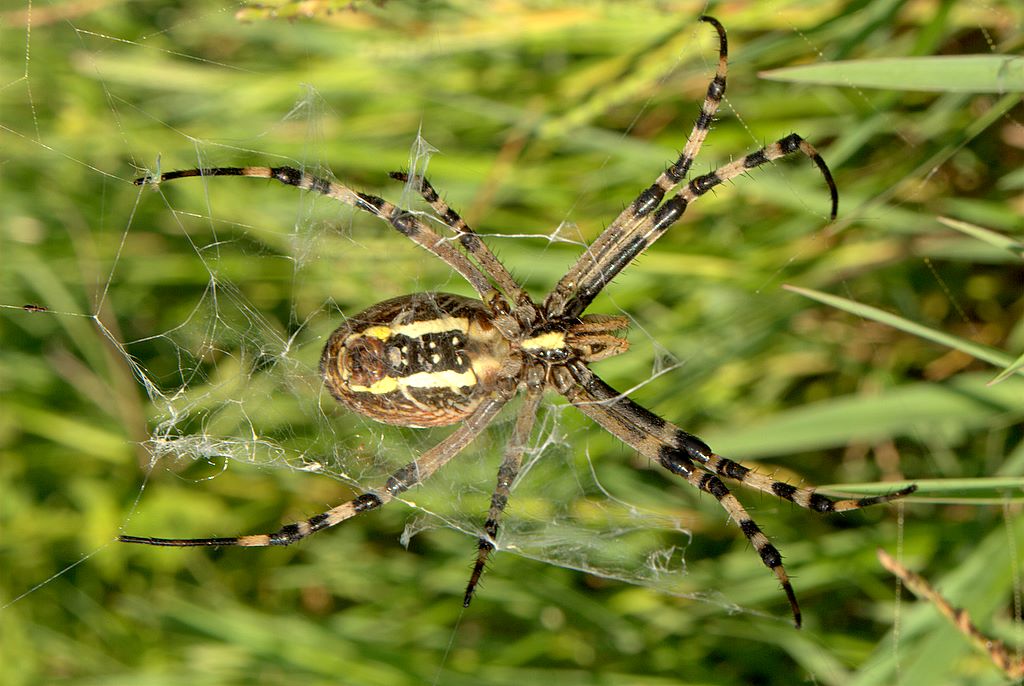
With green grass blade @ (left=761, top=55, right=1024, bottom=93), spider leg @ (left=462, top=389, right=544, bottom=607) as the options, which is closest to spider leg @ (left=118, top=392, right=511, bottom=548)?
spider leg @ (left=462, top=389, right=544, bottom=607)

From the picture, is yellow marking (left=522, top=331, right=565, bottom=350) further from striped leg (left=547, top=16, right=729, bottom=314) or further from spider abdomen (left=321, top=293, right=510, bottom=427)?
spider abdomen (left=321, top=293, right=510, bottom=427)

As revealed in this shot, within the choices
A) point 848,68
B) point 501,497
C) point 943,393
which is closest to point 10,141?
point 501,497

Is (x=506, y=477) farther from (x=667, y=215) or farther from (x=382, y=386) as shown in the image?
(x=667, y=215)

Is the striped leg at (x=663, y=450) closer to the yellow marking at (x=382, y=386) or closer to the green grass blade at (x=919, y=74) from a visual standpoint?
the yellow marking at (x=382, y=386)

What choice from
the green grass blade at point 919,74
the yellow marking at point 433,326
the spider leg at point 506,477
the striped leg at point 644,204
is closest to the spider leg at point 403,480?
the spider leg at point 506,477

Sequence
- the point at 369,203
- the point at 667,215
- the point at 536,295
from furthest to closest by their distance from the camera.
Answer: the point at 536,295 → the point at 667,215 → the point at 369,203

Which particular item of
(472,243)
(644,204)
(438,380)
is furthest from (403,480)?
(644,204)

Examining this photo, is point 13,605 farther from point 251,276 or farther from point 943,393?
point 943,393
